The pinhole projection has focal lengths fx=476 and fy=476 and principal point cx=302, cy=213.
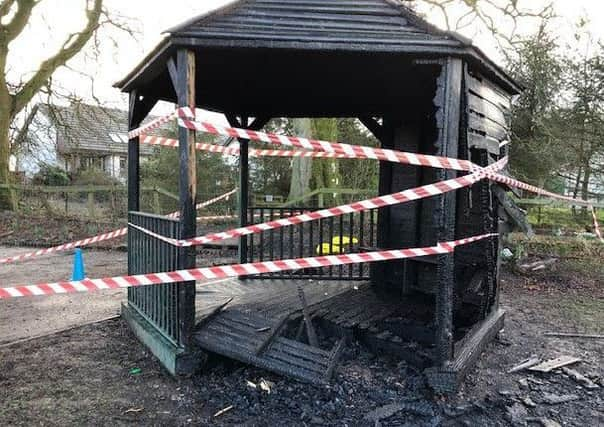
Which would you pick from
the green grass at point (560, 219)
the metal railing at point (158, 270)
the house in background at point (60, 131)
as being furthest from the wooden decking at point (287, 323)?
the house in background at point (60, 131)

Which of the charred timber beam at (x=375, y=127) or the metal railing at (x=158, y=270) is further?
the charred timber beam at (x=375, y=127)

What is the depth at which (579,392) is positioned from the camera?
364cm

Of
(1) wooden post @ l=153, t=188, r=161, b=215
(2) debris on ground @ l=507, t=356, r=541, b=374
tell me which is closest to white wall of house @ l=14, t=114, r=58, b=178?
(1) wooden post @ l=153, t=188, r=161, b=215

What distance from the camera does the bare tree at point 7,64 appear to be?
43.9ft

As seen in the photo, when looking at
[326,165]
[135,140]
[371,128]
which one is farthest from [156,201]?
[371,128]

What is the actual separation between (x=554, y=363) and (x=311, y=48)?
335 centimetres

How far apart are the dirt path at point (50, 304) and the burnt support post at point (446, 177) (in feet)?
12.8

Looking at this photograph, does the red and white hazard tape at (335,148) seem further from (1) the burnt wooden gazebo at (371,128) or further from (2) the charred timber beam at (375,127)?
(2) the charred timber beam at (375,127)

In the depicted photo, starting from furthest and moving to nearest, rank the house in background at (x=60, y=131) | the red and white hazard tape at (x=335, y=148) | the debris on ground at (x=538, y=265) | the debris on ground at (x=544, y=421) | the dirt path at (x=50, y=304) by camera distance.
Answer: the house in background at (x=60, y=131), the debris on ground at (x=538, y=265), the dirt path at (x=50, y=304), the red and white hazard tape at (x=335, y=148), the debris on ground at (x=544, y=421)

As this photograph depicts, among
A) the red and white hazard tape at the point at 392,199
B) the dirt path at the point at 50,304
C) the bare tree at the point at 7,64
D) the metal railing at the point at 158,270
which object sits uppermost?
the bare tree at the point at 7,64

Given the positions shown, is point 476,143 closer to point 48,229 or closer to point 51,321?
point 51,321

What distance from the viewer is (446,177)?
3.46m

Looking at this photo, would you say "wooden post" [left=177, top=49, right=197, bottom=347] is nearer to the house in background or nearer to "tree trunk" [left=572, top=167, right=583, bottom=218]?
"tree trunk" [left=572, top=167, right=583, bottom=218]

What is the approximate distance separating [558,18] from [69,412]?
11.2m
